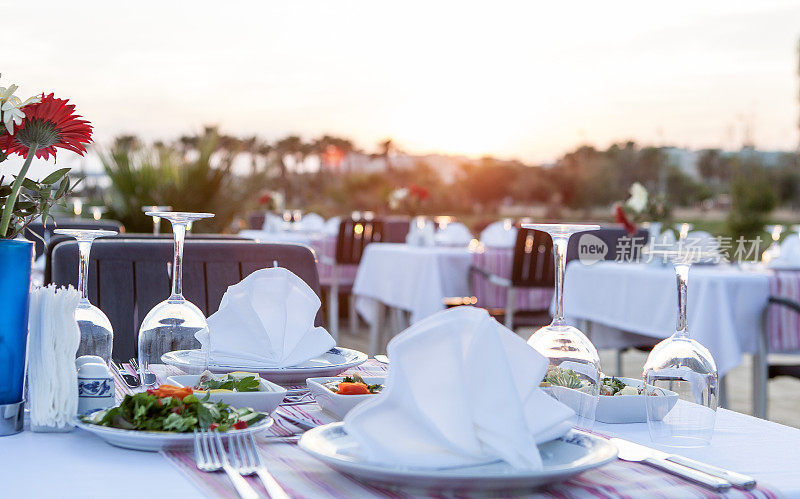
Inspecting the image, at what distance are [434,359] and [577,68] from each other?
12.4 m

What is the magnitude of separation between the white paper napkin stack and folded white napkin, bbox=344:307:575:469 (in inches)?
13.6

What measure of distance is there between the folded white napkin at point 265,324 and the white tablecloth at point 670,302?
2.16 m

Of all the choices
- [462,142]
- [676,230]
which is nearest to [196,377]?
[676,230]

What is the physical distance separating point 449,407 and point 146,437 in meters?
0.29

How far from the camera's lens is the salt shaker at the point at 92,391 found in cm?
100

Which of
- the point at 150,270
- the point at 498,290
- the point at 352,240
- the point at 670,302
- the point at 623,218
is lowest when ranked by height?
the point at 498,290

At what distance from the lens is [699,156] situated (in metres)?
A: 15.0

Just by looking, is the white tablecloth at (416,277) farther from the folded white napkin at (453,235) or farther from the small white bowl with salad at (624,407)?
the small white bowl with salad at (624,407)

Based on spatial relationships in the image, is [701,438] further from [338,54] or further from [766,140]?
[766,140]

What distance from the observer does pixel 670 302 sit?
3.84 meters

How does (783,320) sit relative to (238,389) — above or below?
below

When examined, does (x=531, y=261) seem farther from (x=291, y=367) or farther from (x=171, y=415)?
(x=171, y=415)

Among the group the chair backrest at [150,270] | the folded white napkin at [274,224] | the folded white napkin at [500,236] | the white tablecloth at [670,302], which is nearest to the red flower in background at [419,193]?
the folded white napkin at [500,236]

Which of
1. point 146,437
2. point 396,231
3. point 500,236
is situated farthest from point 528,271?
point 146,437
